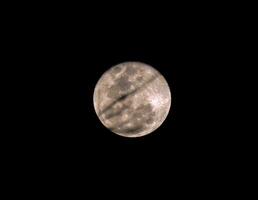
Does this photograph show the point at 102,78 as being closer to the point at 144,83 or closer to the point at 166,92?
the point at 144,83

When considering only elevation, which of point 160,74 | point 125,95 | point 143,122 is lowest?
point 143,122

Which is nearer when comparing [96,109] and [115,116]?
[115,116]

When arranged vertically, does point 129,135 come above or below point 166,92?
below

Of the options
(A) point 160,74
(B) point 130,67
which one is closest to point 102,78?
(B) point 130,67

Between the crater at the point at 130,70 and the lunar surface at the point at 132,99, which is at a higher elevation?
the crater at the point at 130,70

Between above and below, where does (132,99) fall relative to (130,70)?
below

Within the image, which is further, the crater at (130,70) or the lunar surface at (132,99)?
the crater at (130,70)

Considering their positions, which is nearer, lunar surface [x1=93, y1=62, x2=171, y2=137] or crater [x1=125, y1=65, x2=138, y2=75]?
lunar surface [x1=93, y1=62, x2=171, y2=137]

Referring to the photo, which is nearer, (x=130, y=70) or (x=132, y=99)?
(x=132, y=99)
